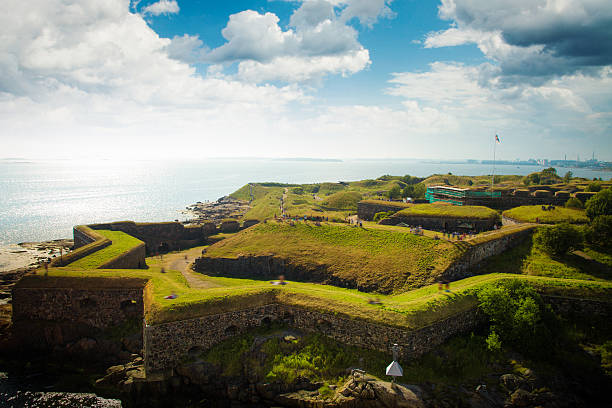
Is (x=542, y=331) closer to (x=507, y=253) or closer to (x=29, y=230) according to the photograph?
(x=507, y=253)

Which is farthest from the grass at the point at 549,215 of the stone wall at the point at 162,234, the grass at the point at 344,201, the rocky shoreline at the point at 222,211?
the rocky shoreline at the point at 222,211

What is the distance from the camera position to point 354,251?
3916 cm

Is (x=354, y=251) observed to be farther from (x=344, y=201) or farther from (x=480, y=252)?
(x=344, y=201)

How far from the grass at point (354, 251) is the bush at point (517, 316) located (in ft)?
19.3

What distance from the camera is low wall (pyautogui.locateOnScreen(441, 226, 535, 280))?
32.1m

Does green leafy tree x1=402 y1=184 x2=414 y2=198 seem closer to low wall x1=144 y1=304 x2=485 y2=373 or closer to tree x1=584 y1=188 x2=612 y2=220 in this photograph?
tree x1=584 y1=188 x2=612 y2=220

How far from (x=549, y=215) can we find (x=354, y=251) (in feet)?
80.1

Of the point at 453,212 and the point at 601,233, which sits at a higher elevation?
the point at 453,212

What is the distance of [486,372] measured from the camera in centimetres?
2248

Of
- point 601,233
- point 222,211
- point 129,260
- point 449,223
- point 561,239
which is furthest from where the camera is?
point 222,211

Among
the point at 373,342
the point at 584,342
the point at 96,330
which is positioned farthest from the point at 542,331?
the point at 96,330

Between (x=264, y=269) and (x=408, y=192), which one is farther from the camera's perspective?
(x=408, y=192)

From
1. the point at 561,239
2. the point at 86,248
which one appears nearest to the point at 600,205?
the point at 561,239

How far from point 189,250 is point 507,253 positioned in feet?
145
